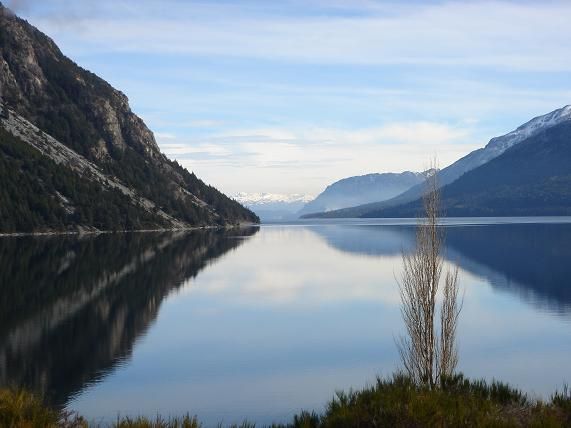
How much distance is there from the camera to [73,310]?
51531mm

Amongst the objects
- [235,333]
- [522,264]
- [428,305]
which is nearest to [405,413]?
[428,305]

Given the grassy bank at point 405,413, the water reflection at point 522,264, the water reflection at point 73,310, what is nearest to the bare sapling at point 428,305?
the grassy bank at point 405,413

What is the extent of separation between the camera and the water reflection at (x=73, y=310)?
3330 centimetres

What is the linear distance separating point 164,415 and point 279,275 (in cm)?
5579

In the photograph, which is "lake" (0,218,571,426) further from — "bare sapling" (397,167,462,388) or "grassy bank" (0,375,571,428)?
"grassy bank" (0,375,571,428)

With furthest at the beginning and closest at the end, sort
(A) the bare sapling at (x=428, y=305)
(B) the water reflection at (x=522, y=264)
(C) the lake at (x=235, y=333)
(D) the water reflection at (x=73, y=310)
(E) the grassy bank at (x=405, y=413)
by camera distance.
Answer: (B) the water reflection at (x=522, y=264) < (D) the water reflection at (x=73, y=310) < (C) the lake at (x=235, y=333) < (A) the bare sapling at (x=428, y=305) < (E) the grassy bank at (x=405, y=413)

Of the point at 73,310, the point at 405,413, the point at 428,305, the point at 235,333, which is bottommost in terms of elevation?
the point at 235,333

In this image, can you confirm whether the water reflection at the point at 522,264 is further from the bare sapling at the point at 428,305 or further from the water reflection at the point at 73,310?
the water reflection at the point at 73,310

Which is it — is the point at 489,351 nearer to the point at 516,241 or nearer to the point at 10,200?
the point at 516,241

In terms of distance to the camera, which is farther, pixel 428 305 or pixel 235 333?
pixel 235 333

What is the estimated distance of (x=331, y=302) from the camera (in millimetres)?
60250

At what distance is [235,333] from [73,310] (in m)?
13.2

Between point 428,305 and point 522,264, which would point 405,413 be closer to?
point 428,305

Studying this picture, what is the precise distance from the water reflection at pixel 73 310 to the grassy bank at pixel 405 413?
9.83 metres
